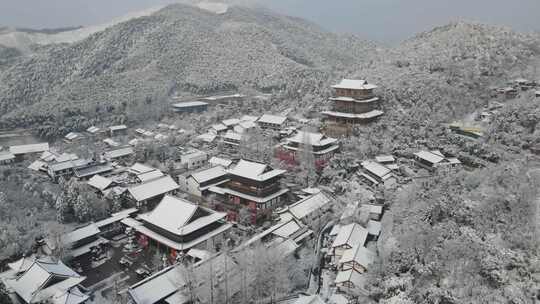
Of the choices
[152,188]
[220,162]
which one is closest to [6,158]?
[152,188]

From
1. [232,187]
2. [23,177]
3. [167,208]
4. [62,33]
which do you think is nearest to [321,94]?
[232,187]

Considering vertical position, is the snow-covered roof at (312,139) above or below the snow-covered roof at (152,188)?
above

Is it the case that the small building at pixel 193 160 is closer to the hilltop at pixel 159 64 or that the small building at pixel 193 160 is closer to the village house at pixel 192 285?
the village house at pixel 192 285

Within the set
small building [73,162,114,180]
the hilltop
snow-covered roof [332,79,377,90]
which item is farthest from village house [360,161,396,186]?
the hilltop

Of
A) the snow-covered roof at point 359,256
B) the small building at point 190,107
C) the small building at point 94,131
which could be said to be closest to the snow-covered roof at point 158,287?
the snow-covered roof at point 359,256

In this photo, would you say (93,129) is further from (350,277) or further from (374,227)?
(350,277)
